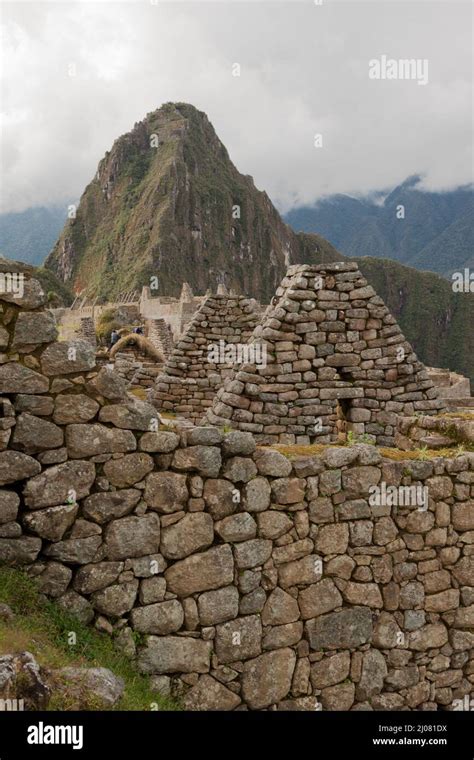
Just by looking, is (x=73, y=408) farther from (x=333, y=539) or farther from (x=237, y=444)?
(x=333, y=539)

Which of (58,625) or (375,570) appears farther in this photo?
(375,570)

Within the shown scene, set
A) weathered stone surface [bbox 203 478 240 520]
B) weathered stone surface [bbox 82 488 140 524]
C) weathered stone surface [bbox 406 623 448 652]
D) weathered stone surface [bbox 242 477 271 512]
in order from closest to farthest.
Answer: weathered stone surface [bbox 82 488 140 524] < weathered stone surface [bbox 203 478 240 520] < weathered stone surface [bbox 242 477 271 512] < weathered stone surface [bbox 406 623 448 652]

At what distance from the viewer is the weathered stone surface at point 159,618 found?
4480 mm

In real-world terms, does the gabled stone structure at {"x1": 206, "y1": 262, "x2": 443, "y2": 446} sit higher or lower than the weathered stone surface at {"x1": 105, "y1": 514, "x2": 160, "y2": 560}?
higher

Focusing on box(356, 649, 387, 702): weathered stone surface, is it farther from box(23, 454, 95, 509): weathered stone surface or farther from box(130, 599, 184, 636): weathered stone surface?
box(23, 454, 95, 509): weathered stone surface

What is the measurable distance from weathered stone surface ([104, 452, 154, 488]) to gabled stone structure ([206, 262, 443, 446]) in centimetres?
237

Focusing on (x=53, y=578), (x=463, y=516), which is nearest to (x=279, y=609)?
(x=53, y=578)

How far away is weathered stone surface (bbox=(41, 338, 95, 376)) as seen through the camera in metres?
4.28

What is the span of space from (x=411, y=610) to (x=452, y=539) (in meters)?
0.75

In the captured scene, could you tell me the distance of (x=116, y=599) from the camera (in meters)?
4.41

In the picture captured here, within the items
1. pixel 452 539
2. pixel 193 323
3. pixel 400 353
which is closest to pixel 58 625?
pixel 452 539

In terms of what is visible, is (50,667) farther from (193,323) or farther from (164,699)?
(193,323)

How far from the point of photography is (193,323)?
10.5 meters

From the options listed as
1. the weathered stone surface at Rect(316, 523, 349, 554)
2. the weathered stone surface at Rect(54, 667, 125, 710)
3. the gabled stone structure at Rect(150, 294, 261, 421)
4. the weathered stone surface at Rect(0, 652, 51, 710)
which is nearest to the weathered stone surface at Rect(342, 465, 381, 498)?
the weathered stone surface at Rect(316, 523, 349, 554)
